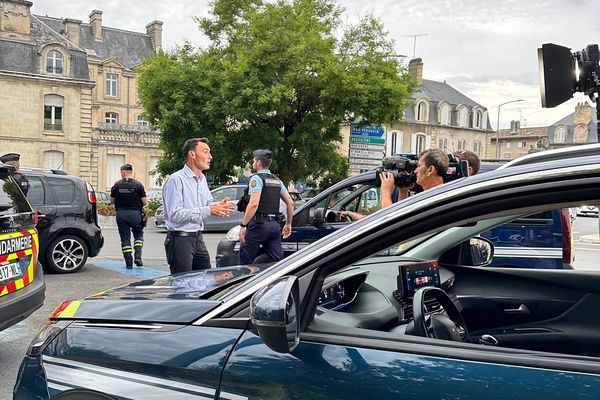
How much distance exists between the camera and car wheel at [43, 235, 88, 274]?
984cm

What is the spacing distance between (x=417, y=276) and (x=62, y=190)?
8.43 metres

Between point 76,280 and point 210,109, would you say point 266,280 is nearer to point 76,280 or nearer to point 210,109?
point 76,280

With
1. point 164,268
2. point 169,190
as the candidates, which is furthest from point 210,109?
point 169,190

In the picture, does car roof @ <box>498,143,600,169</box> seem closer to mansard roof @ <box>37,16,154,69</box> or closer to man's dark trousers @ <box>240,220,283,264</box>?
man's dark trousers @ <box>240,220,283,264</box>

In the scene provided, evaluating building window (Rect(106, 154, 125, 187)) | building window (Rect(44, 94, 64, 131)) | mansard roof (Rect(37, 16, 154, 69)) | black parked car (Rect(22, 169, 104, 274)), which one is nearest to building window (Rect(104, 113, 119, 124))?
mansard roof (Rect(37, 16, 154, 69))

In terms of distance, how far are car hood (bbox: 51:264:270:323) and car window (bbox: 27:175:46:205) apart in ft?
25.2

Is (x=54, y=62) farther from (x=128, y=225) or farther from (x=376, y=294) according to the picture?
(x=376, y=294)

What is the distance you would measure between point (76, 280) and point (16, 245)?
188 inches

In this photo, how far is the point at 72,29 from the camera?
56.8 m

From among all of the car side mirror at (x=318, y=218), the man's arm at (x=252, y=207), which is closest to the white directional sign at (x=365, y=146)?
the car side mirror at (x=318, y=218)

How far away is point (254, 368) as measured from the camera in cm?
190

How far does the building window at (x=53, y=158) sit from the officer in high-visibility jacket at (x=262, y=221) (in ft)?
127

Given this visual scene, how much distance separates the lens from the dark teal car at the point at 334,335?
167 cm

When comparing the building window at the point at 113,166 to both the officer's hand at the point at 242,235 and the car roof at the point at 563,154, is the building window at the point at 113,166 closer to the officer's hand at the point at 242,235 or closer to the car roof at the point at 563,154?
the officer's hand at the point at 242,235
